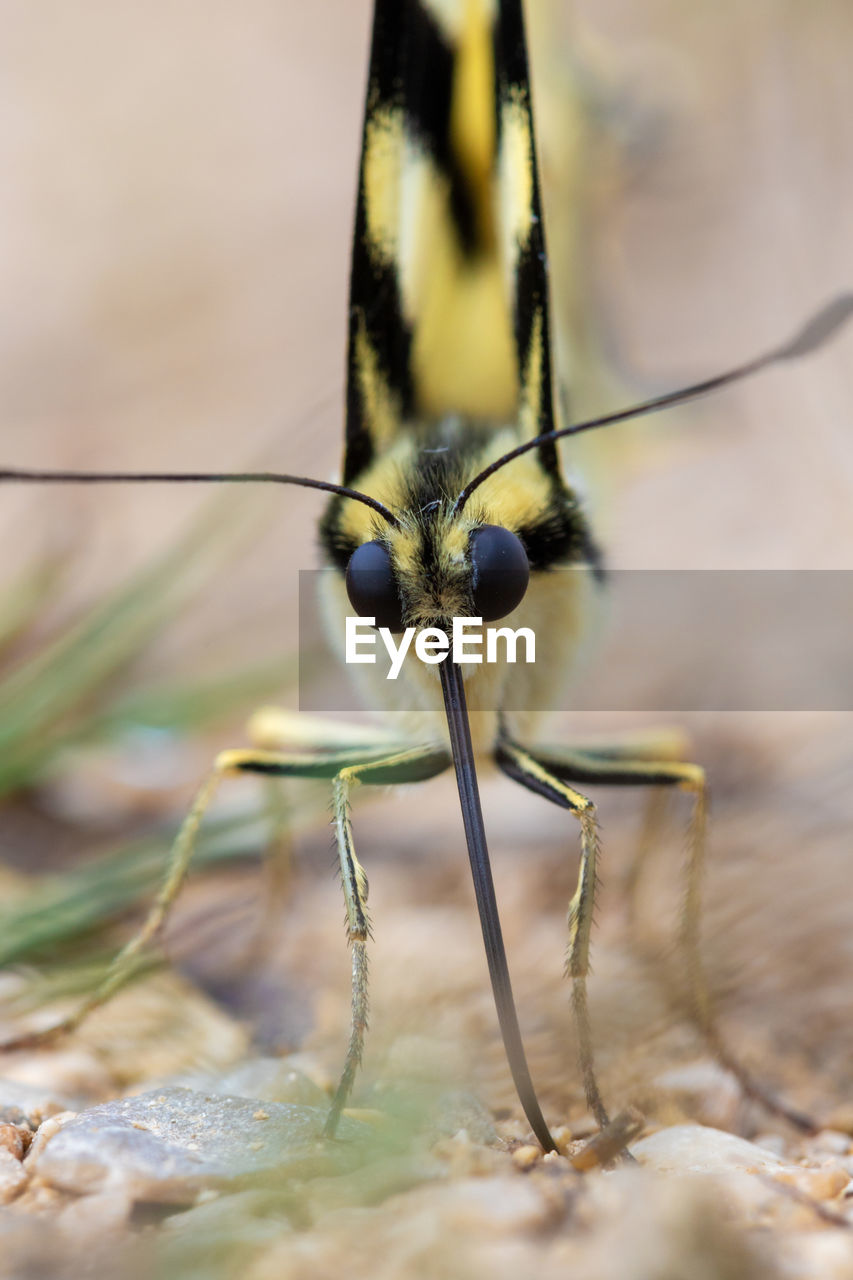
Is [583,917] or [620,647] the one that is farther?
[620,647]

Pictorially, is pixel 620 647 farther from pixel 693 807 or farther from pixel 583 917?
pixel 583 917

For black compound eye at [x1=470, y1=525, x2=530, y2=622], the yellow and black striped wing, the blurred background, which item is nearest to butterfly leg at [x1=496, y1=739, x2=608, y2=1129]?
the blurred background

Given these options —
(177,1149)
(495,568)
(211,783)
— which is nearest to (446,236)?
(495,568)

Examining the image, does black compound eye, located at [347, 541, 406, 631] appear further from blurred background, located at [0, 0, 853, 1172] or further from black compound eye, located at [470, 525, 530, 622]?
blurred background, located at [0, 0, 853, 1172]

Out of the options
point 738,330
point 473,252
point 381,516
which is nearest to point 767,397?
point 738,330

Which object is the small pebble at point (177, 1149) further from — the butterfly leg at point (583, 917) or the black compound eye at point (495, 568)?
the black compound eye at point (495, 568)

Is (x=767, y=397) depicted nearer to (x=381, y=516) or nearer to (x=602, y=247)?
(x=602, y=247)
